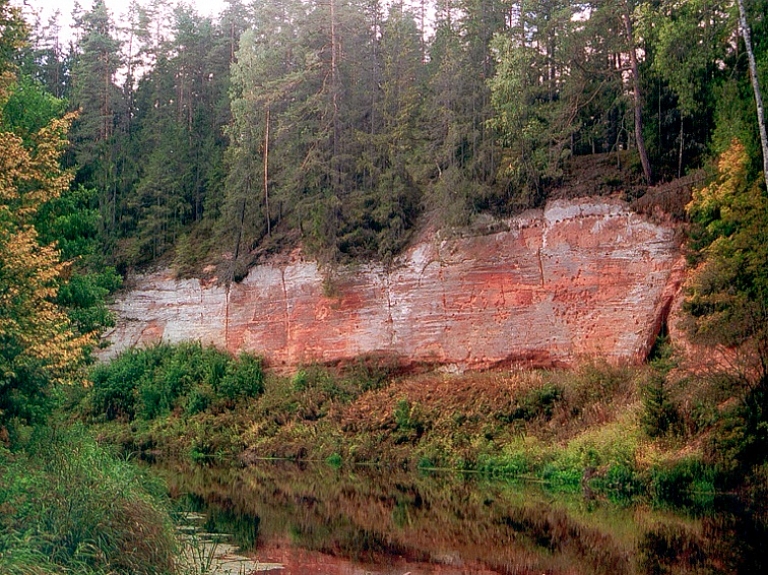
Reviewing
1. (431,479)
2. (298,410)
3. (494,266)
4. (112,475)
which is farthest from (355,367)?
(112,475)

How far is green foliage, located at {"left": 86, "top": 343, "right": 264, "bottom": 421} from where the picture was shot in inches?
1470

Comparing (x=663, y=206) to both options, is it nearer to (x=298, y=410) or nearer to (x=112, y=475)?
(x=298, y=410)

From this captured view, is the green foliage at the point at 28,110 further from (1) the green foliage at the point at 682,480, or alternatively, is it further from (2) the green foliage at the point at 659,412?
(1) the green foliage at the point at 682,480

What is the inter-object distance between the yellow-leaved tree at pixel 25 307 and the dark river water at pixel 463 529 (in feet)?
12.1

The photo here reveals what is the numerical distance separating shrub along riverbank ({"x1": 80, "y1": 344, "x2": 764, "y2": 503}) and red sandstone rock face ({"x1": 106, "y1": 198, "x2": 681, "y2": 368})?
3.45ft

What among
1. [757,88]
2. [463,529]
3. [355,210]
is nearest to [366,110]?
[355,210]

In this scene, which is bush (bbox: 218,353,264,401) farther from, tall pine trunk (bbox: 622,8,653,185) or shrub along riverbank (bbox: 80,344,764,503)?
tall pine trunk (bbox: 622,8,653,185)

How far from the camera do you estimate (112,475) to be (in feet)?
43.8

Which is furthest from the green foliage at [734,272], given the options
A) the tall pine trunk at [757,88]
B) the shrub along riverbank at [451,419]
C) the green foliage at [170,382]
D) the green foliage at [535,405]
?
the green foliage at [170,382]

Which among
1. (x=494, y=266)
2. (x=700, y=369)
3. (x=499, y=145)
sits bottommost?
(x=700, y=369)

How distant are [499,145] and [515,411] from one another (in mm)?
10736

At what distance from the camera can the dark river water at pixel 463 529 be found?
1404 centimetres

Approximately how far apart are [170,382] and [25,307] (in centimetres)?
2379

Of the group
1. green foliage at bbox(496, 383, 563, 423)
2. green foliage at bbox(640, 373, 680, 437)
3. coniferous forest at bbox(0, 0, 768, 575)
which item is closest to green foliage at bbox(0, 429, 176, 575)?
coniferous forest at bbox(0, 0, 768, 575)
